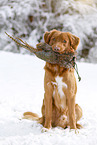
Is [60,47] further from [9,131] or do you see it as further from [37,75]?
[37,75]

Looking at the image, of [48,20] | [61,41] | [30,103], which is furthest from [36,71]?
[48,20]

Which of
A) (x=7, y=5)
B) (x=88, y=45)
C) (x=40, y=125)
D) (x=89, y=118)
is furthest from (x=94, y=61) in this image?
(x=40, y=125)

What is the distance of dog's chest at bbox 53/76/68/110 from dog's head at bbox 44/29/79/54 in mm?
333

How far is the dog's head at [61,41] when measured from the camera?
2417 mm

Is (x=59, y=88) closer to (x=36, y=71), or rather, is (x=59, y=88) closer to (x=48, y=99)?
(x=48, y=99)

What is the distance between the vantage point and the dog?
249cm

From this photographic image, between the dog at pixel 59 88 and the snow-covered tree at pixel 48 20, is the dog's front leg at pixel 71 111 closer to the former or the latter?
the dog at pixel 59 88

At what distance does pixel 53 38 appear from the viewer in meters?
2.51

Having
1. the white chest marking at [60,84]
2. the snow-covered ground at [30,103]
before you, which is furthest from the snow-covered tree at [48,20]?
the white chest marking at [60,84]

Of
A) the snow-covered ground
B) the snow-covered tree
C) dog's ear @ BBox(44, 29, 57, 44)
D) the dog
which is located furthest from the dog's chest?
the snow-covered tree

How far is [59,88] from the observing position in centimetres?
253

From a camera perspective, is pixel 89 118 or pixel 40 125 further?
pixel 89 118

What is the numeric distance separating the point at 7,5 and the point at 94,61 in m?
5.00

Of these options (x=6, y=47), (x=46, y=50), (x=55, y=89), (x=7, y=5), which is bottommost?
(x=55, y=89)
